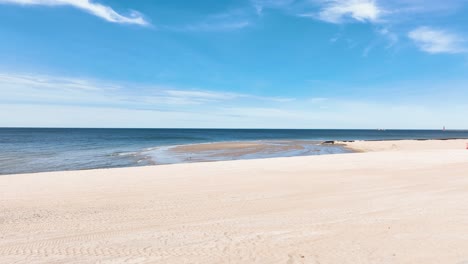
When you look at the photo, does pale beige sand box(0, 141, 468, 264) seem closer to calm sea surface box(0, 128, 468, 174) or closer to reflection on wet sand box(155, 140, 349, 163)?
calm sea surface box(0, 128, 468, 174)

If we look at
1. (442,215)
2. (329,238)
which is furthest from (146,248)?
(442,215)

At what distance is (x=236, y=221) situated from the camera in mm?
7219

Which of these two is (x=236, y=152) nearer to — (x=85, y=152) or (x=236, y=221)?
(x=85, y=152)

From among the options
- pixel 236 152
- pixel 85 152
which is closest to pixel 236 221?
pixel 236 152

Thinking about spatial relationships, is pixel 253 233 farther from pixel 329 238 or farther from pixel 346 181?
pixel 346 181

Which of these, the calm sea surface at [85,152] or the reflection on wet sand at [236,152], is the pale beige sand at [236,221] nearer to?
the calm sea surface at [85,152]

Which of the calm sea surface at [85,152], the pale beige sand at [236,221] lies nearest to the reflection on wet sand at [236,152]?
the calm sea surface at [85,152]

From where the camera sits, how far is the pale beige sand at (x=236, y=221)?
528cm

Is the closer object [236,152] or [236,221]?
[236,221]

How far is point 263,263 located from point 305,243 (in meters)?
1.17

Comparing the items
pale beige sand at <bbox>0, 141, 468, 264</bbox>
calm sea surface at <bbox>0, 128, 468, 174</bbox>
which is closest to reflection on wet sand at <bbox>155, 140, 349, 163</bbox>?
calm sea surface at <bbox>0, 128, 468, 174</bbox>

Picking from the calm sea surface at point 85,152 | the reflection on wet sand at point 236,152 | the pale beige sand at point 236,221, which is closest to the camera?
the pale beige sand at point 236,221

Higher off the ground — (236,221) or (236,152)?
(236,221)

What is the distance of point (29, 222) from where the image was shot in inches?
290
